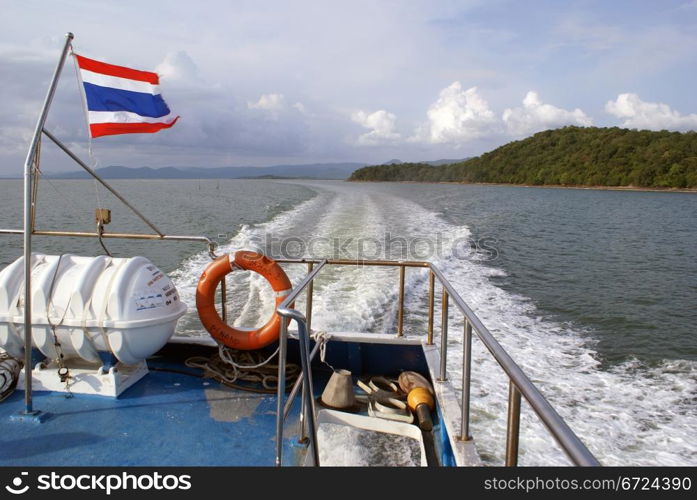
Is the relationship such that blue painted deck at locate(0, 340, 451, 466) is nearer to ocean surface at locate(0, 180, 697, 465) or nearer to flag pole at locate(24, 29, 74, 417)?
flag pole at locate(24, 29, 74, 417)

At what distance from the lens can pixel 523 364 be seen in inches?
223

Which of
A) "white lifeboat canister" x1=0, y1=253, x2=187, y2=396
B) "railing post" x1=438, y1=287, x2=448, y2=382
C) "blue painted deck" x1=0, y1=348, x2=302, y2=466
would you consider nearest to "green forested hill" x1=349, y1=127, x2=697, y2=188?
"railing post" x1=438, y1=287, x2=448, y2=382

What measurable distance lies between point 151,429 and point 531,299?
7.62 metres

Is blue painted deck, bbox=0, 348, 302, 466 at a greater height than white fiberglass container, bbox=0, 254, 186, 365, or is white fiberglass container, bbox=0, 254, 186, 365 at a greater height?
white fiberglass container, bbox=0, 254, 186, 365

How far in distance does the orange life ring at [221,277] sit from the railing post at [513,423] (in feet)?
6.90

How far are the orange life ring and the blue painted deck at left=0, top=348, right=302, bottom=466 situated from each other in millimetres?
332

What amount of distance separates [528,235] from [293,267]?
11135 mm

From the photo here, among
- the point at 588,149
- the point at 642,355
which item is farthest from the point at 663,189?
the point at 642,355

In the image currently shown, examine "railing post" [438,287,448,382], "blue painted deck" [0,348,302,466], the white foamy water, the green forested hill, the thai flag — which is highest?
the green forested hill

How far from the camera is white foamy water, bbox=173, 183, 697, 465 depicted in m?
4.06

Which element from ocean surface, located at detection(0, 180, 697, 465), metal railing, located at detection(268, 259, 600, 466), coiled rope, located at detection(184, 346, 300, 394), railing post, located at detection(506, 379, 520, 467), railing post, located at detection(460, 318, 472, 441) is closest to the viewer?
metal railing, located at detection(268, 259, 600, 466)

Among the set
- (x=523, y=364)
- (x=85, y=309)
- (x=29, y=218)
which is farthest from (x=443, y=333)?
(x=523, y=364)

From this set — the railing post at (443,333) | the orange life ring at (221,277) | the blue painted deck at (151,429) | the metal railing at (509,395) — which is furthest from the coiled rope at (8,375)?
the railing post at (443,333)

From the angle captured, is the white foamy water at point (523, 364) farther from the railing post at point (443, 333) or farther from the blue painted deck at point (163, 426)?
the blue painted deck at point (163, 426)
